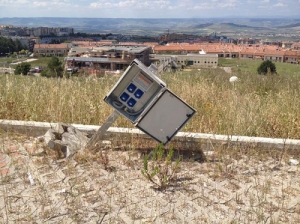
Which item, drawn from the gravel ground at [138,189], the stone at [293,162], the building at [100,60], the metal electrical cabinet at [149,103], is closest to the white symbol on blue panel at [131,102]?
the metal electrical cabinet at [149,103]

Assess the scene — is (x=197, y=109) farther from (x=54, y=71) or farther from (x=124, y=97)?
(x=54, y=71)

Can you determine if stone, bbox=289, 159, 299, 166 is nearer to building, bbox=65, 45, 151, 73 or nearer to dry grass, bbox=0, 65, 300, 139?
dry grass, bbox=0, 65, 300, 139

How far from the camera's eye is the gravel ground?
216 cm

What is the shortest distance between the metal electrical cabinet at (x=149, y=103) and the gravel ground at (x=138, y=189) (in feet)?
1.32

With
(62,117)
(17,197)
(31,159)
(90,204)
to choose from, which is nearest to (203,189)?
(90,204)

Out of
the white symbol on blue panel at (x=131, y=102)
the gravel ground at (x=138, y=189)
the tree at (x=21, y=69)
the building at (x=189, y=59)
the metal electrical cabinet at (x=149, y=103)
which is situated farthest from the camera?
the tree at (x=21, y=69)

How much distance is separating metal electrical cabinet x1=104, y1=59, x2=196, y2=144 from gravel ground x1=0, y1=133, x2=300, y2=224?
0.40 metres

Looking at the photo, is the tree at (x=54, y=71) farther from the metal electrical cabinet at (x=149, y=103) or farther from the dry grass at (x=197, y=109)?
the metal electrical cabinet at (x=149, y=103)

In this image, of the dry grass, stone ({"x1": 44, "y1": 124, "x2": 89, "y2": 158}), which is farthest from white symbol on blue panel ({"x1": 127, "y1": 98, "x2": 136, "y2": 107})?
the dry grass

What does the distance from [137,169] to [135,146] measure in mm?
518

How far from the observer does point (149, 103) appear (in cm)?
291

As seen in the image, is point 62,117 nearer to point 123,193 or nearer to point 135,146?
point 135,146

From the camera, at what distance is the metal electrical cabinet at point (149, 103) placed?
279 cm

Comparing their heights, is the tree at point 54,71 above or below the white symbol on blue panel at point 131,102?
below
